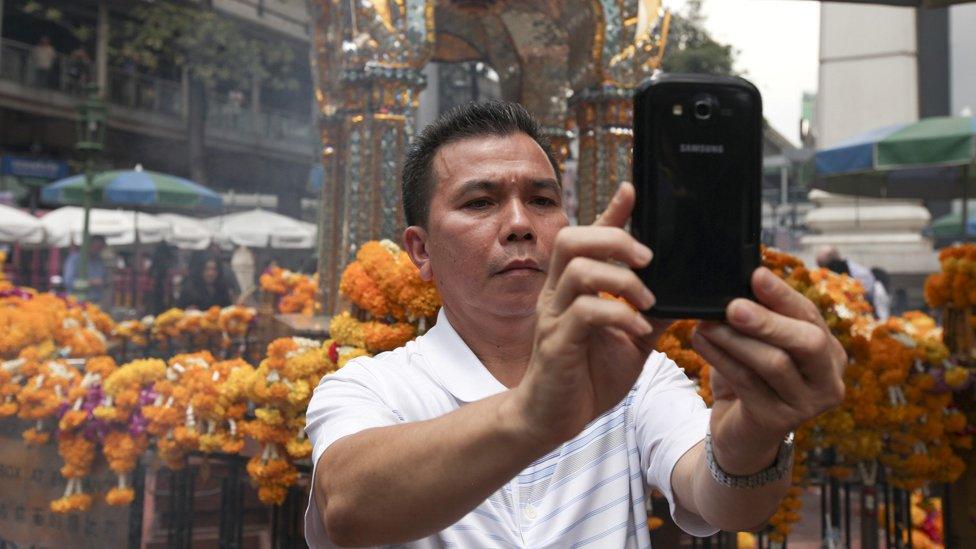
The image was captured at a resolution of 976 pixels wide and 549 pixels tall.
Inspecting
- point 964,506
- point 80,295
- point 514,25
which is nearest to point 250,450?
point 964,506

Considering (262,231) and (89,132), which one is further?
(262,231)

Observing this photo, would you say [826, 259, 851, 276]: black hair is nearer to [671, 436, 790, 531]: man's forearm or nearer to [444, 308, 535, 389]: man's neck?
[444, 308, 535, 389]: man's neck

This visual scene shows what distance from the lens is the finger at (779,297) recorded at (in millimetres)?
927

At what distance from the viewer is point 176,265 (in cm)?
2064

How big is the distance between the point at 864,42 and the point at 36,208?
20.8 meters

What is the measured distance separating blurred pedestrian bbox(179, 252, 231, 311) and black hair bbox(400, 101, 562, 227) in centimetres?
1029

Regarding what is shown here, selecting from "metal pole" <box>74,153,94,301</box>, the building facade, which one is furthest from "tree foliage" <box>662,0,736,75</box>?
"metal pole" <box>74,153,94,301</box>

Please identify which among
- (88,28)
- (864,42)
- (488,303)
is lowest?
(488,303)

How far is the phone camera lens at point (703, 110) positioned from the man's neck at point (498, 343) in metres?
0.69

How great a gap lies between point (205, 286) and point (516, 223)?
10910mm

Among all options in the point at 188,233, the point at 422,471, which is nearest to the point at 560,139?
the point at 422,471

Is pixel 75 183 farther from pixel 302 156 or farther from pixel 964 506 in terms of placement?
pixel 964 506

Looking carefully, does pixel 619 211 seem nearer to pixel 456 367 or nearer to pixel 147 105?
pixel 456 367

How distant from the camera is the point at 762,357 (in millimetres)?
933
